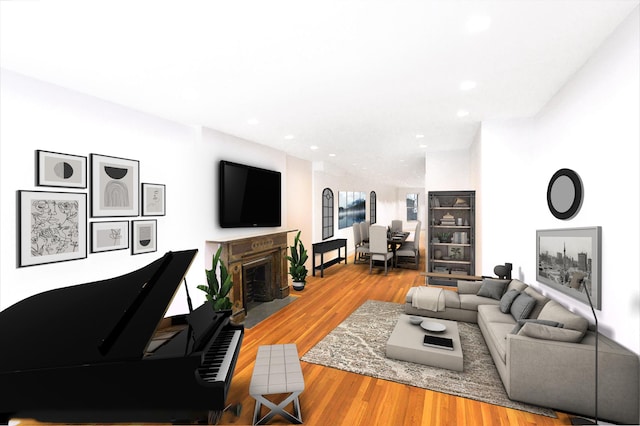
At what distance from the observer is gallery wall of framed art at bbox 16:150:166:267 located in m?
2.52

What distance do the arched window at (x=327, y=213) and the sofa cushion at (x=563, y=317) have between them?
17.9 ft

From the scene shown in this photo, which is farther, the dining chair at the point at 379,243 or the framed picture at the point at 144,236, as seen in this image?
the dining chair at the point at 379,243

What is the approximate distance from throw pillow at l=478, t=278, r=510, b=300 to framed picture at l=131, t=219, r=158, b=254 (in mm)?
4304

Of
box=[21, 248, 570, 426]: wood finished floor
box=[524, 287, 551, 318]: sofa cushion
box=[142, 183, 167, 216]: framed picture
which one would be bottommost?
box=[21, 248, 570, 426]: wood finished floor

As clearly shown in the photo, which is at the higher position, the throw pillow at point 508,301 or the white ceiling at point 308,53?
the white ceiling at point 308,53

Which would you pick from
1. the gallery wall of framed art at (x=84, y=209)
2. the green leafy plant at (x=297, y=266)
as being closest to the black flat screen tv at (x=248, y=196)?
the green leafy plant at (x=297, y=266)

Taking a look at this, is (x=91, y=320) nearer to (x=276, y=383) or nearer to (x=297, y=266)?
(x=276, y=383)

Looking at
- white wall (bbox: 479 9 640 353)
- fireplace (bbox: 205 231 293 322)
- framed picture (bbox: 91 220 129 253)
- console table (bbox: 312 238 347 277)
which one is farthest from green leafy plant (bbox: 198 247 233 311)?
white wall (bbox: 479 9 640 353)

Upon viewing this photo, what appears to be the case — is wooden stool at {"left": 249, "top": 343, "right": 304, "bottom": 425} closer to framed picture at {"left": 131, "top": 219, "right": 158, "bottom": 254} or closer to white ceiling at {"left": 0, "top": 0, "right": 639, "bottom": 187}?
framed picture at {"left": 131, "top": 219, "right": 158, "bottom": 254}

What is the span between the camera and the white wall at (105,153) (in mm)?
2396

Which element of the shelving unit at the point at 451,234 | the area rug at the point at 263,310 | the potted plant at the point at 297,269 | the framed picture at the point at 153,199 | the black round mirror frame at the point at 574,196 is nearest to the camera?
the black round mirror frame at the point at 574,196

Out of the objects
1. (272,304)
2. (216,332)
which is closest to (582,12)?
(216,332)

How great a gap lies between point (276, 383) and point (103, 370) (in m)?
1.14

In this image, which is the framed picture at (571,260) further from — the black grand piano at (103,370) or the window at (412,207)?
the window at (412,207)
